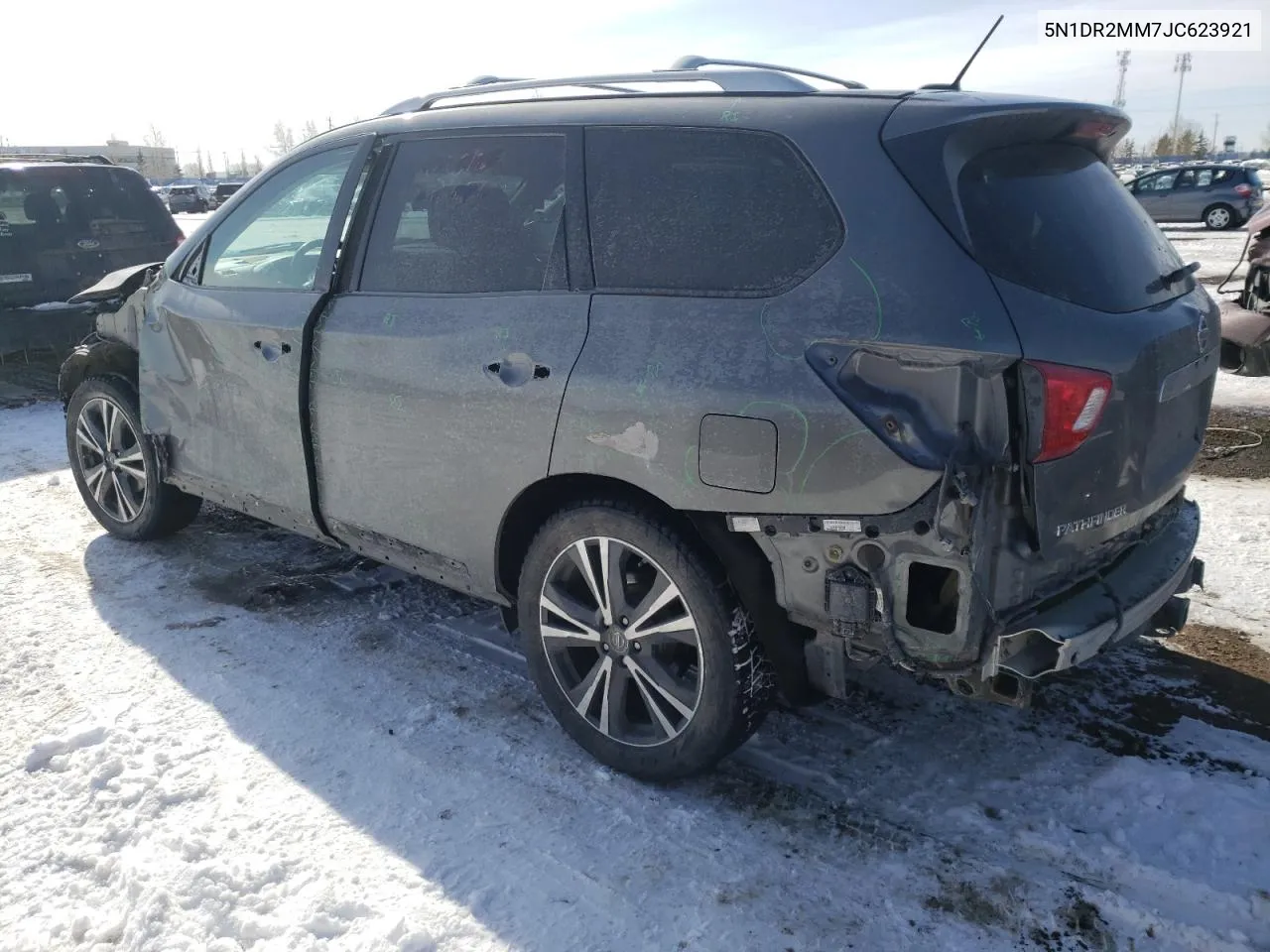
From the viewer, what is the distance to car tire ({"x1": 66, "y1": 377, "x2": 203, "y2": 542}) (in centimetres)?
488

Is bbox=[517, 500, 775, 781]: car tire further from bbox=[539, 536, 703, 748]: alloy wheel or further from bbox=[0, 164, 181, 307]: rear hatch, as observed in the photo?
bbox=[0, 164, 181, 307]: rear hatch

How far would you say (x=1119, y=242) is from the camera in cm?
281

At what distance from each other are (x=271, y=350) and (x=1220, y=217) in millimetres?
25811

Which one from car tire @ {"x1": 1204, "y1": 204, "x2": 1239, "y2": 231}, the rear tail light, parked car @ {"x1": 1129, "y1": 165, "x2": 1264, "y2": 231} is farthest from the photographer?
car tire @ {"x1": 1204, "y1": 204, "x2": 1239, "y2": 231}

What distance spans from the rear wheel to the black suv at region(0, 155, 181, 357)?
78.7 feet

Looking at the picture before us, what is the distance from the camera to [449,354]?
3.25m

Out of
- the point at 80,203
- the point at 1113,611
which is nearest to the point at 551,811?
the point at 1113,611

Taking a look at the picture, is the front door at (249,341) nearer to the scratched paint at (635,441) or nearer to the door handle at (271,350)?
the door handle at (271,350)

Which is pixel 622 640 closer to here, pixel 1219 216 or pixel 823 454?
pixel 823 454

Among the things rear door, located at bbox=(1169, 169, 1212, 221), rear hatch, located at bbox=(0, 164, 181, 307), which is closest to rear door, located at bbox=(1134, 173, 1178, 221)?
rear door, located at bbox=(1169, 169, 1212, 221)

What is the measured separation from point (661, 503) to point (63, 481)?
16.2ft

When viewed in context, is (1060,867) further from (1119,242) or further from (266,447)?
(266,447)

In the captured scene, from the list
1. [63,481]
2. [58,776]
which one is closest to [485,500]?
[58,776]

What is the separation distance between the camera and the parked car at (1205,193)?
2311 centimetres
